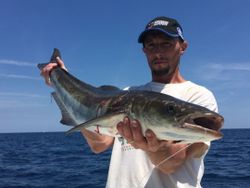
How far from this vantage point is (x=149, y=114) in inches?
156

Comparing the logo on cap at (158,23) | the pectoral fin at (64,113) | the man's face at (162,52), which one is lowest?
the pectoral fin at (64,113)

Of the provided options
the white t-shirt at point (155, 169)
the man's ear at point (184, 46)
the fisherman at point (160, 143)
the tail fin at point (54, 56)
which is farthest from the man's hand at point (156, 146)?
the tail fin at point (54, 56)

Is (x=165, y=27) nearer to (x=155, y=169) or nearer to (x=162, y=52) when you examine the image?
(x=162, y=52)

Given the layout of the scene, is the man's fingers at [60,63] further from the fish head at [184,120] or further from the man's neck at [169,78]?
the fish head at [184,120]

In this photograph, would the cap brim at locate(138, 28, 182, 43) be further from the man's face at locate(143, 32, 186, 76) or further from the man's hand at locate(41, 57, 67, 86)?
the man's hand at locate(41, 57, 67, 86)

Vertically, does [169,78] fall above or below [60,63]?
below

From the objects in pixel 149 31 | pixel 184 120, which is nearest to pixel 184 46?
pixel 149 31

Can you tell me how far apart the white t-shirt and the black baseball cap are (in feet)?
2.10

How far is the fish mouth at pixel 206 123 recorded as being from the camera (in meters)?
3.40

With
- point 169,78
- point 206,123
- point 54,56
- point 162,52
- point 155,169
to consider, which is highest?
point 54,56

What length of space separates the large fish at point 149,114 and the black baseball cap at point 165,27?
86 centimetres

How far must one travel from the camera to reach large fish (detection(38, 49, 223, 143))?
3570 millimetres

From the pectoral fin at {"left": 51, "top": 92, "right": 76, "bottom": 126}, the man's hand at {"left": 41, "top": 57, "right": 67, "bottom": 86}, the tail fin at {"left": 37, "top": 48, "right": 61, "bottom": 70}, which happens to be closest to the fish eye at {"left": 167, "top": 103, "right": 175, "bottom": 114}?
the pectoral fin at {"left": 51, "top": 92, "right": 76, "bottom": 126}

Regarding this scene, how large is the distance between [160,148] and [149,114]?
427 mm
